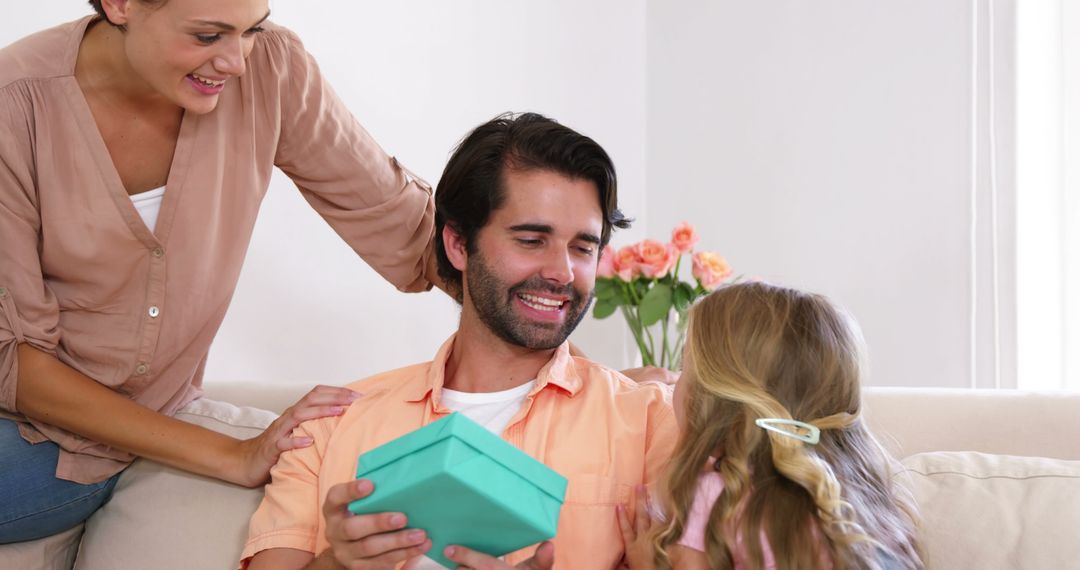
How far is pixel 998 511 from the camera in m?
1.50

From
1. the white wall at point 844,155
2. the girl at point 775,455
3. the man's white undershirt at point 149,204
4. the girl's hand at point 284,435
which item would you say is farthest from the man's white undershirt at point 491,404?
the white wall at point 844,155

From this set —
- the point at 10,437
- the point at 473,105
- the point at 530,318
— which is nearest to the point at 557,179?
the point at 530,318

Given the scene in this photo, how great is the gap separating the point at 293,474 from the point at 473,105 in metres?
1.78

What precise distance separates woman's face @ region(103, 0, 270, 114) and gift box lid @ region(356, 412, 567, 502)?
28.1 inches

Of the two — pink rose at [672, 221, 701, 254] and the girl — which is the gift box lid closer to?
the girl

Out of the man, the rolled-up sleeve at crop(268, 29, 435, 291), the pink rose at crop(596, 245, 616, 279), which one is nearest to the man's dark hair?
the man

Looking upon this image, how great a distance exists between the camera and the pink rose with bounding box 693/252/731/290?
2766 mm

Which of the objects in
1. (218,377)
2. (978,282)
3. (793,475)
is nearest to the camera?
(793,475)

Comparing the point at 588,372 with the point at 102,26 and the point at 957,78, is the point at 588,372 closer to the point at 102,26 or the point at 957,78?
the point at 102,26

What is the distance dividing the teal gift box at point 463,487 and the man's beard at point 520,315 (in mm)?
513

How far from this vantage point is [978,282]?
3.08 metres

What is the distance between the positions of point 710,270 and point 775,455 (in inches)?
54.8

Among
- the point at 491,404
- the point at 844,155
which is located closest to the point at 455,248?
the point at 491,404

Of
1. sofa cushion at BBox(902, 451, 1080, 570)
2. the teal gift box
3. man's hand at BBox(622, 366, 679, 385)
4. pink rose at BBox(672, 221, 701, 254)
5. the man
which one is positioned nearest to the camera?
the teal gift box
